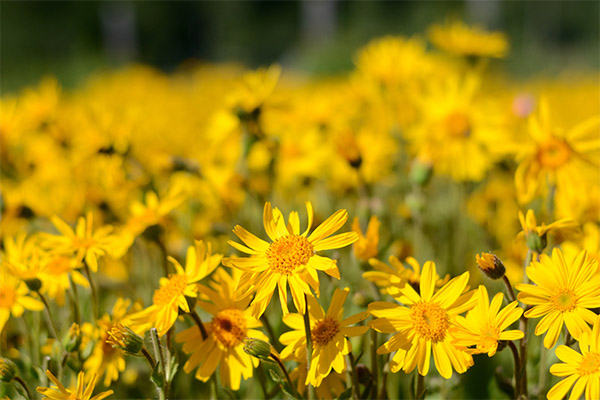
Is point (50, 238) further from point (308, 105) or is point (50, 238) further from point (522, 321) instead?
point (308, 105)

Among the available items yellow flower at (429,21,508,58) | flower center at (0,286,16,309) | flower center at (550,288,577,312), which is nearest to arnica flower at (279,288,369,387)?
flower center at (550,288,577,312)

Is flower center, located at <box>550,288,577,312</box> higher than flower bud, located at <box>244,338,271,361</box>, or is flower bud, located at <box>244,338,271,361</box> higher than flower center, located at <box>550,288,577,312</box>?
flower center, located at <box>550,288,577,312</box>

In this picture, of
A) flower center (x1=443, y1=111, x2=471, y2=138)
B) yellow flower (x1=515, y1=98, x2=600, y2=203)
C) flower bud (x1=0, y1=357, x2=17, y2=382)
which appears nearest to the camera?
flower bud (x1=0, y1=357, x2=17, y2=382)

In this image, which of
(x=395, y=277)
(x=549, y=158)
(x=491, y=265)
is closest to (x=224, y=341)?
(x=395, y=277)

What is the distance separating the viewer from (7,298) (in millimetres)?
952

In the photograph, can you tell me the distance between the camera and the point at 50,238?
1.00 meters

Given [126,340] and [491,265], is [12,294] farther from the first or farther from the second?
[491,265]

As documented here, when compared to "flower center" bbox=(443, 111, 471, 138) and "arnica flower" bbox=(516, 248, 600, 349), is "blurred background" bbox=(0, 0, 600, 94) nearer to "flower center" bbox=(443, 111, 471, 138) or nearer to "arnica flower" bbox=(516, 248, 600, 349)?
"flower center" bbox=(443, 111, 471, 138)

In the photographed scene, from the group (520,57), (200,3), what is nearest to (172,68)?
(200,3)

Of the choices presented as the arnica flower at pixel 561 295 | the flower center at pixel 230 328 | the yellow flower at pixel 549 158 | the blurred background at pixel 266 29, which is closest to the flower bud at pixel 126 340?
the flower center at pixel 230 328

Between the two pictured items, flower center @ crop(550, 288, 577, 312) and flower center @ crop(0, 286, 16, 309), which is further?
flower center @ crop(0, 286, 16, 309)

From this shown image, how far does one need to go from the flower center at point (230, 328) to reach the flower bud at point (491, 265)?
343mm

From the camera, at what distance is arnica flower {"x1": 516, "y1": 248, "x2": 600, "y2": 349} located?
2.30 ft

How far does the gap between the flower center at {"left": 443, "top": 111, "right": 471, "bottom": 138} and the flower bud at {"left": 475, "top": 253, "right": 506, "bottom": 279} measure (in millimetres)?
951
